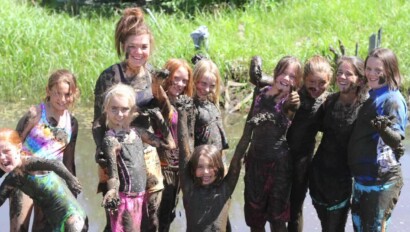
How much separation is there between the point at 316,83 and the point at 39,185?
178 centimetres

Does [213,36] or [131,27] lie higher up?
[131,27]

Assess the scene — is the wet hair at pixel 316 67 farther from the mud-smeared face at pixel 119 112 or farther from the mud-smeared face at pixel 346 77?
the mud-smeared face at pixel 119 112

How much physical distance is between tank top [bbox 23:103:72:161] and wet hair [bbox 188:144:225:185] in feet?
2.65

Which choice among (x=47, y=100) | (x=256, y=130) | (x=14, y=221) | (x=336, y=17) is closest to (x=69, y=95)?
(x=47, y=100)

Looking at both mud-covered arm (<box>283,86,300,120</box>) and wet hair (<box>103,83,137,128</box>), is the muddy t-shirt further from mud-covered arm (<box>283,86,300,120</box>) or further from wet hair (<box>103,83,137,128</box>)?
wet hair (<box>103,83,137,128</box>)

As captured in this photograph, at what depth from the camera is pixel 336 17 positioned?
1089 cm

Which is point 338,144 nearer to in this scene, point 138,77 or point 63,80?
point 138,77

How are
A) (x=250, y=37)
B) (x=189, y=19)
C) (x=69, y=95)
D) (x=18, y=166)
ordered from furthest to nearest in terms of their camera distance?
(x=189, y=19) < (x=250, y=37) < (x=69, y=95) < (x=18, y=166)

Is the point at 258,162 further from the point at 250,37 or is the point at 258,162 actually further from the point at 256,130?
the point at 250,37

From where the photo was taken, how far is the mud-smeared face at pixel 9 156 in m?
4.03

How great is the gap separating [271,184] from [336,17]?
692 centimetres

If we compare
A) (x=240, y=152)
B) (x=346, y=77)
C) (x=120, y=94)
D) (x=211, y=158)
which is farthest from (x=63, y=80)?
(x=346, y=77)

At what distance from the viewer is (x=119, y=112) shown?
413 centimetres

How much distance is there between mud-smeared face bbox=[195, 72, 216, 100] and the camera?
4.57m
